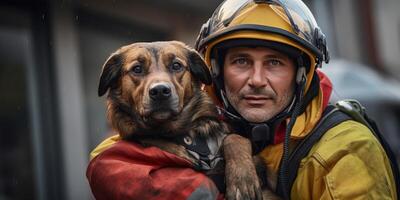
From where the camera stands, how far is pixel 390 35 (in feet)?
89.2

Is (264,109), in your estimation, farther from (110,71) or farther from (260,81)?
(110,71)

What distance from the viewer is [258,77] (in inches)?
159

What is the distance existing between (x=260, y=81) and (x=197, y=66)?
1.10 ft

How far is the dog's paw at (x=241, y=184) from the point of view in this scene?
12.0 ft

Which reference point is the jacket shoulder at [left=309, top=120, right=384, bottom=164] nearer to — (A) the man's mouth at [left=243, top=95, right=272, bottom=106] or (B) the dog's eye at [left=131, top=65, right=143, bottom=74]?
(A) the man's mouth at [left=243, top=95, right=272, bottom=106]

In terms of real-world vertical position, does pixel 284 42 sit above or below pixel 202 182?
above

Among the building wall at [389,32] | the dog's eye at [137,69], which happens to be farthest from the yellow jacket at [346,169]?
the building wall at [389,32]

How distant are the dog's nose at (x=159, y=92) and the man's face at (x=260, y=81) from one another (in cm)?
48

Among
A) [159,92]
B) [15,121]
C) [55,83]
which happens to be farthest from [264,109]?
[55,83]

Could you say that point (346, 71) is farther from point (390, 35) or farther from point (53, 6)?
point (390, 35)

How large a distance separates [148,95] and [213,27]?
0.64 m

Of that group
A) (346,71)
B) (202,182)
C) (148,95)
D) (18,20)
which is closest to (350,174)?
(202,182)

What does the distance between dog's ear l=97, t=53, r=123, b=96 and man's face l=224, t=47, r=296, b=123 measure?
1.89 ft

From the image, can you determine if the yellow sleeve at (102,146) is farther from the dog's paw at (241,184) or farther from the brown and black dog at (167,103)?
the dog's paw at (241,184)
